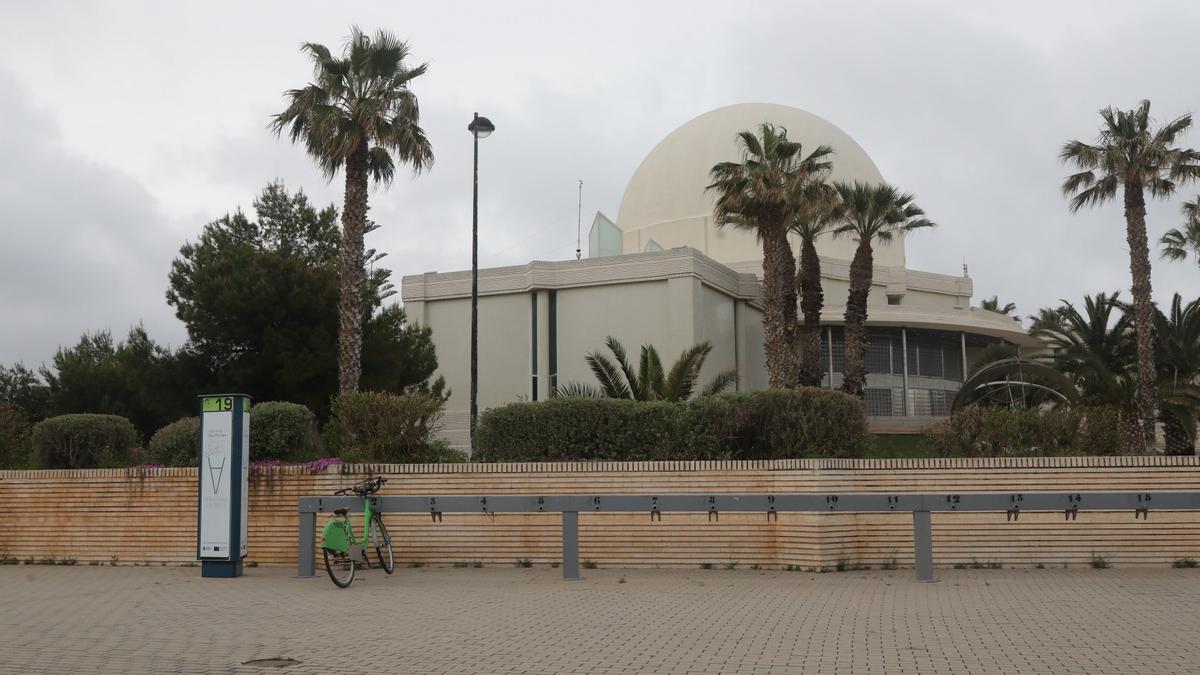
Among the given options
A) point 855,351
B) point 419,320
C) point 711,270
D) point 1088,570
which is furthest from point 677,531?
point 419,320

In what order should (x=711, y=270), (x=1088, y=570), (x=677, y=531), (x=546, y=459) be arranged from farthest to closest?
(x=711, y=270)
(x=546, y=459)
(x=677, y=531)
(x=1088, y=570)

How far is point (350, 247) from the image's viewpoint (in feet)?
70.9

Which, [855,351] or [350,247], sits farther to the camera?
[855,351]

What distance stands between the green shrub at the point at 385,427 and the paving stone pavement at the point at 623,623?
10.9 feet

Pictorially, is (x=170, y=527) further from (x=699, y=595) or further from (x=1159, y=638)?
(x=1159, y=638)

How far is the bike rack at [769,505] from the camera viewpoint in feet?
37.5

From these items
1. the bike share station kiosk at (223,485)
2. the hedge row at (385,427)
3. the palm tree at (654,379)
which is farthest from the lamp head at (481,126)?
the bike share station kiosk at (223,485)

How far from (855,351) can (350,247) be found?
14.9 metres

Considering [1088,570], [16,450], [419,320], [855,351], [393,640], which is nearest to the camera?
[393,640]

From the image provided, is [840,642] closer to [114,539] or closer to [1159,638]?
[1159,638]

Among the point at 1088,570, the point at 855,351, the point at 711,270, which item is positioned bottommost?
the point at 1088,570

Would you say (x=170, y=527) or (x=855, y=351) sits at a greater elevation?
(x=855, y=351)

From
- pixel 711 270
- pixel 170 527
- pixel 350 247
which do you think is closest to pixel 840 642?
pixel 170 527

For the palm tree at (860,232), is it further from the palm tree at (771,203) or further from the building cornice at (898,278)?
the building cornice at (898,278)
